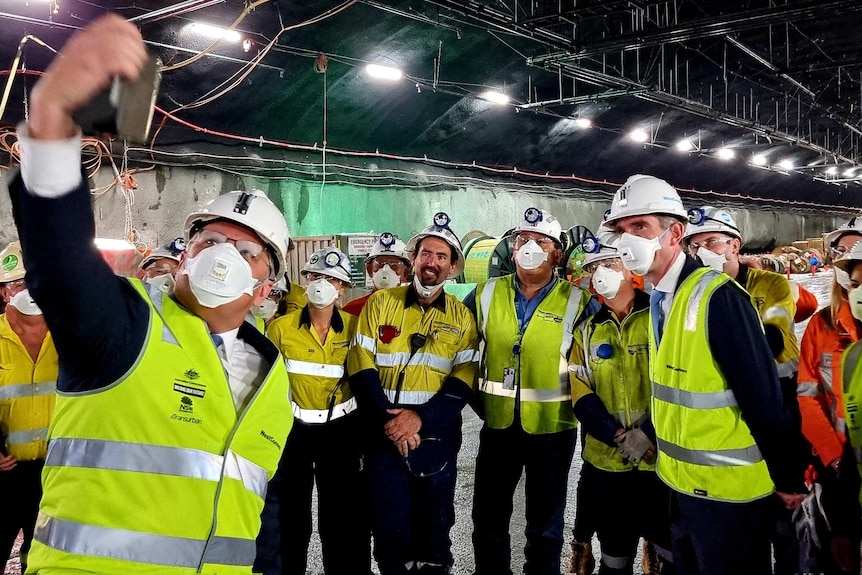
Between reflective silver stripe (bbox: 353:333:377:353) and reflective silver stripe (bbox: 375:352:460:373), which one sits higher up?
reflective silver stripe (bbox: 353:333:377:353)

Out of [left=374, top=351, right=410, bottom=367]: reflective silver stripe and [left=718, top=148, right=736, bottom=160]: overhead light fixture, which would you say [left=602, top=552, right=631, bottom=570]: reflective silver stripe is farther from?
[left=718, top=148, right=736, bottom=160]: overhead light fixture

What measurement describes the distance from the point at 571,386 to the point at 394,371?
3.45ft

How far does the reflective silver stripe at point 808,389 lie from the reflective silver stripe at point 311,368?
2584mm

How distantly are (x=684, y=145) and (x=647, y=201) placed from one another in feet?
58.4

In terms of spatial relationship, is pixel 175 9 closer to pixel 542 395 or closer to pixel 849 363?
pixel 542 395

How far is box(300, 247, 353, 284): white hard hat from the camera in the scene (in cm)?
425

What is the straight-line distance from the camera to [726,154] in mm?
20203

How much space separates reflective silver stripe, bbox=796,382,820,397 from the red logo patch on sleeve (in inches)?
86.8

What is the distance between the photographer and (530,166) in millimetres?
15453

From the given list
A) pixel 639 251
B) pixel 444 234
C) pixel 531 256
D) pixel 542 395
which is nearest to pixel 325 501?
pixel 542 395

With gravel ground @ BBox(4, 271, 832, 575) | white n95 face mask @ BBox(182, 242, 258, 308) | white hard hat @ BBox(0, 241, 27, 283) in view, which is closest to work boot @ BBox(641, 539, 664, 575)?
gravel ground @ BBox(4, 271, 832, 575)

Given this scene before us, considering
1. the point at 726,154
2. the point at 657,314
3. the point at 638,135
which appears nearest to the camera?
the point at 657,314

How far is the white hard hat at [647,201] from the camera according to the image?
2812 millimetres

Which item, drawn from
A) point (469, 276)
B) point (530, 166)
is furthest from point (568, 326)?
point (530, 166)
